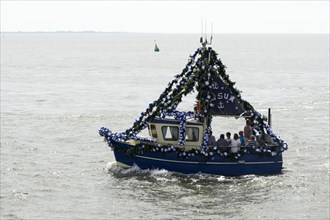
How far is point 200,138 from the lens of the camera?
37812 mm

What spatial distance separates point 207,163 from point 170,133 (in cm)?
241

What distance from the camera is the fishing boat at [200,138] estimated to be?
37406 mm

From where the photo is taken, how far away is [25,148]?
4656 cm

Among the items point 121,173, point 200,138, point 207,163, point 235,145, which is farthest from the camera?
point 121,173

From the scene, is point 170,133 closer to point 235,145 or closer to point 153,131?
point 153,131

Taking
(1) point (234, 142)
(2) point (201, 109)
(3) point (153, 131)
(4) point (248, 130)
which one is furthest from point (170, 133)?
(4) point (248, 130)

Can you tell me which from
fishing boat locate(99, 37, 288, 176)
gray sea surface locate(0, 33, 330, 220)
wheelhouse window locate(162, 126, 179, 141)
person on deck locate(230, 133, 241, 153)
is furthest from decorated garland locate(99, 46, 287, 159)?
gray sea surface locate(0, 33, 330, 220)

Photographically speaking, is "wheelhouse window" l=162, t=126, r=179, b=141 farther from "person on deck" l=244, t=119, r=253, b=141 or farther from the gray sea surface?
"person on deck" l=244, t=119, r=253, b=141

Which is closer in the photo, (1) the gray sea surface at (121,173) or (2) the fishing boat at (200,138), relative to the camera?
(1) the gray sea surface at (121,173)

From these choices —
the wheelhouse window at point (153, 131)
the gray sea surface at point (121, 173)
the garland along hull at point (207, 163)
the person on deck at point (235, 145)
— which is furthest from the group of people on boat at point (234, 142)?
the wheelhouse window at point (153, 131)

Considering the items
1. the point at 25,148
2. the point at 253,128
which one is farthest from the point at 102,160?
the point at 253,128

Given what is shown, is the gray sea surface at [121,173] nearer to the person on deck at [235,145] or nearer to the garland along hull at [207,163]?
the garland along hull at [207,163]

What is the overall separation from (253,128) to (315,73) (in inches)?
2977

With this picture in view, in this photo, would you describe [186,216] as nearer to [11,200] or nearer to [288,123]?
[11,200]
